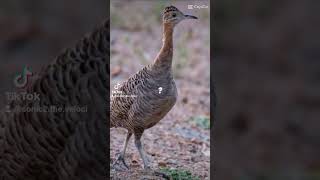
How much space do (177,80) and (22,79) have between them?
1.72 feet

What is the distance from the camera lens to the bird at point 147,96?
1.94m

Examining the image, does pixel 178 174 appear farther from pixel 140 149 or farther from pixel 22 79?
pixel 22 79

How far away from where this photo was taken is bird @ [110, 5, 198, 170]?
76.3 inches

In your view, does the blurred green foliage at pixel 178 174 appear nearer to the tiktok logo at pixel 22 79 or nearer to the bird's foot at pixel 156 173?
the bird's foot at pixel 156 173

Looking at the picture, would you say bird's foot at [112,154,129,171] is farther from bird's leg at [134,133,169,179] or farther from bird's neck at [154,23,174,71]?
bird's neck at [154,23,174,71]

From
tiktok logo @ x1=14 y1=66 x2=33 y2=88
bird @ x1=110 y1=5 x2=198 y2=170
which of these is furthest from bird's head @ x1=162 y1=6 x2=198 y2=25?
tiktok logo @ x1=14 y1=66 x2=33 y2=88

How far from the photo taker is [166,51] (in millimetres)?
1962

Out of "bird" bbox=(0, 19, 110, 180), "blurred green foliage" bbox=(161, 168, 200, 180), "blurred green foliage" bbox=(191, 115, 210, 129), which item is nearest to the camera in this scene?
"bird" bbox=(0, 19, 110, 180)

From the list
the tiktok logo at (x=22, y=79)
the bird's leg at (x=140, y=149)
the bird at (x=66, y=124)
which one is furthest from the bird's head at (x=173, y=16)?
the tiktok logo at (x=22, y=79)
